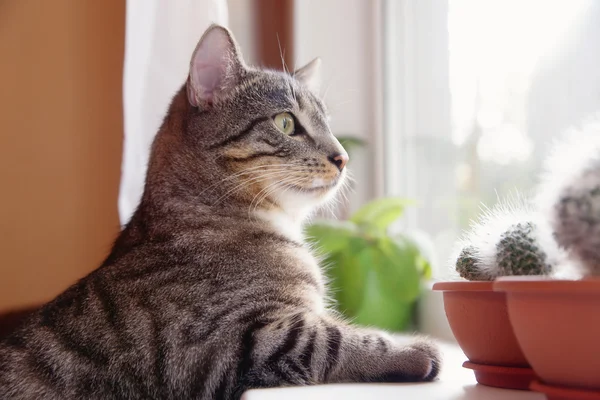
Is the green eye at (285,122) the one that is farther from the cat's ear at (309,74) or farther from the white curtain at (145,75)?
the white curtain at (145,75)

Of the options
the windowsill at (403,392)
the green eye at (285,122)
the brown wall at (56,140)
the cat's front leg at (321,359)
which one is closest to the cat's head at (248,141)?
the green eye at (285,122)

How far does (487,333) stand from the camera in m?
0.80

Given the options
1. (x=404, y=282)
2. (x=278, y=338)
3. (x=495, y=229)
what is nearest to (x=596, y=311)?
(x=495, y=229)

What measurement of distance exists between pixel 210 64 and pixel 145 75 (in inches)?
26.3

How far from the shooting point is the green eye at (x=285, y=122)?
1.23 metres

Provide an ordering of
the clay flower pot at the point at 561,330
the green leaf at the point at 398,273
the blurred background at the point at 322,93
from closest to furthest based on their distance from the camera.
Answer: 1. the clay flower pot at the point at 561,330
2. the blurred background at the point at 322,93
3. the green leaf at the point at 398,273

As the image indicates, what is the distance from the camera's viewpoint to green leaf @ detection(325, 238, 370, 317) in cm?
168

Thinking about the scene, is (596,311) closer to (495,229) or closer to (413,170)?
(495,229)

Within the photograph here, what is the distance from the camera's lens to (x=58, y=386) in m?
0.95

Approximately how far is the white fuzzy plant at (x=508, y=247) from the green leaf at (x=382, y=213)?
835 mm

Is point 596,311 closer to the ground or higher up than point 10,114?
closer to the ground

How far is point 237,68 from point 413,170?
3.10ft

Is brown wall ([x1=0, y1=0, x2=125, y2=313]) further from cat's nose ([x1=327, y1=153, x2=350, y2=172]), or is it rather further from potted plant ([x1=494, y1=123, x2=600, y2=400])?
potted plant ([x1=494, y1=123, x2=600, y2=400])

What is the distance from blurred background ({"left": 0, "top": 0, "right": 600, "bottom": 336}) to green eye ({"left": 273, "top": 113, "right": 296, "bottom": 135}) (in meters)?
0.55
